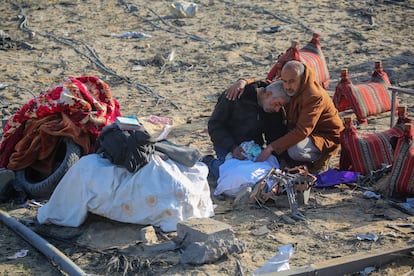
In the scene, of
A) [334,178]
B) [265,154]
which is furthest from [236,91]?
[334,178]

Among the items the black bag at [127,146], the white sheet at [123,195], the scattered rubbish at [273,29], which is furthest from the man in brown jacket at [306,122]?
the scattered rubbish at [273,29]

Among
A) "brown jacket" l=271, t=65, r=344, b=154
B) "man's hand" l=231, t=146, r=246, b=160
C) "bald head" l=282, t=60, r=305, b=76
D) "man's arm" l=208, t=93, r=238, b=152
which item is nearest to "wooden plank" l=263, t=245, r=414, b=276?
"brown jacket" l=271, t=65, r=344, b=154

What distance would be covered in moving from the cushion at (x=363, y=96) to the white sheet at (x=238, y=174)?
2459 millimetres

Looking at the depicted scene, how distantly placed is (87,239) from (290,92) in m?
2.30

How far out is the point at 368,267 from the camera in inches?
207

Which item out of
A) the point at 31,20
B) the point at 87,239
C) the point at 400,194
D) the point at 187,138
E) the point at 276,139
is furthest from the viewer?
the point at 31,20

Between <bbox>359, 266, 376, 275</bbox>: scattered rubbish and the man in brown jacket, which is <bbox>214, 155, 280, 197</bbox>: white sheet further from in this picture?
<bbox>359, 266, 376, 275</bbox>: scattered rubbish

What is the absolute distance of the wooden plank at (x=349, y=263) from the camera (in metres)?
5.02

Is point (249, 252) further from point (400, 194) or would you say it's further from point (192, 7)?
point (192, 7)

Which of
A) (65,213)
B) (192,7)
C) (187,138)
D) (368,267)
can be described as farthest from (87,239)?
(192,7)

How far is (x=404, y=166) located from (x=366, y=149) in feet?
2.25

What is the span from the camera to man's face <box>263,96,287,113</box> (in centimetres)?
680

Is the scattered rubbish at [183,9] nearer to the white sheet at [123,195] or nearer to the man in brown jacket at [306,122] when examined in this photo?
the man in brown jacket at [306,122]

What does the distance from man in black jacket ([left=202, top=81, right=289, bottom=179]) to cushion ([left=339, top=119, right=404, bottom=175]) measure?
0.62 m
